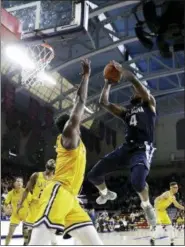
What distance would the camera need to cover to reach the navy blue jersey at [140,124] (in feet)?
12.0

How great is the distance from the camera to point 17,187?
7039mm

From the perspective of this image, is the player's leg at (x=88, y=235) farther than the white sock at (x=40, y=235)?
Yes

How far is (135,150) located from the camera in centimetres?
359

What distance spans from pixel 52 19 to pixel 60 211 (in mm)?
3604

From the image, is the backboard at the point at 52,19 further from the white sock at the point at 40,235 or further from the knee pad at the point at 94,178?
the white sock at the point at 40,235

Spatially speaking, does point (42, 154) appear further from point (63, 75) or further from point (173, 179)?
point (173, 179)

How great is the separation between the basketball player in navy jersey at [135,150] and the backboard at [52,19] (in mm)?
1955

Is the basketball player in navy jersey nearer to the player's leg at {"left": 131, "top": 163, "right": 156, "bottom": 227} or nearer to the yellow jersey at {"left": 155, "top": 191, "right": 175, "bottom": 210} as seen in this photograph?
the player's leg at {"left": 131, "top": 163, "right": 156, "bottom": 227}

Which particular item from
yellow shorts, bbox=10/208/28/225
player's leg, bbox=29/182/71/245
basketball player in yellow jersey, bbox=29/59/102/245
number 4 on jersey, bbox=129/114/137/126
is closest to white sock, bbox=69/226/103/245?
basketball player in yellow jersey, bbox=29/59/102/245

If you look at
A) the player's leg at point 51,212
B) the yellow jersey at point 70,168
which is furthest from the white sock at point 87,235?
the yellow jersey at point 70,168

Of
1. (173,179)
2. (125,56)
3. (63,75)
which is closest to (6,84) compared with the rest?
(63,75)

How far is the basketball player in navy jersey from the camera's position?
11.1 ft

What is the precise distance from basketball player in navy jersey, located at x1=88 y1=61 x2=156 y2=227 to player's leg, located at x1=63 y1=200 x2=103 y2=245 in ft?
1.47

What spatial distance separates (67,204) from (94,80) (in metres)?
6.23
